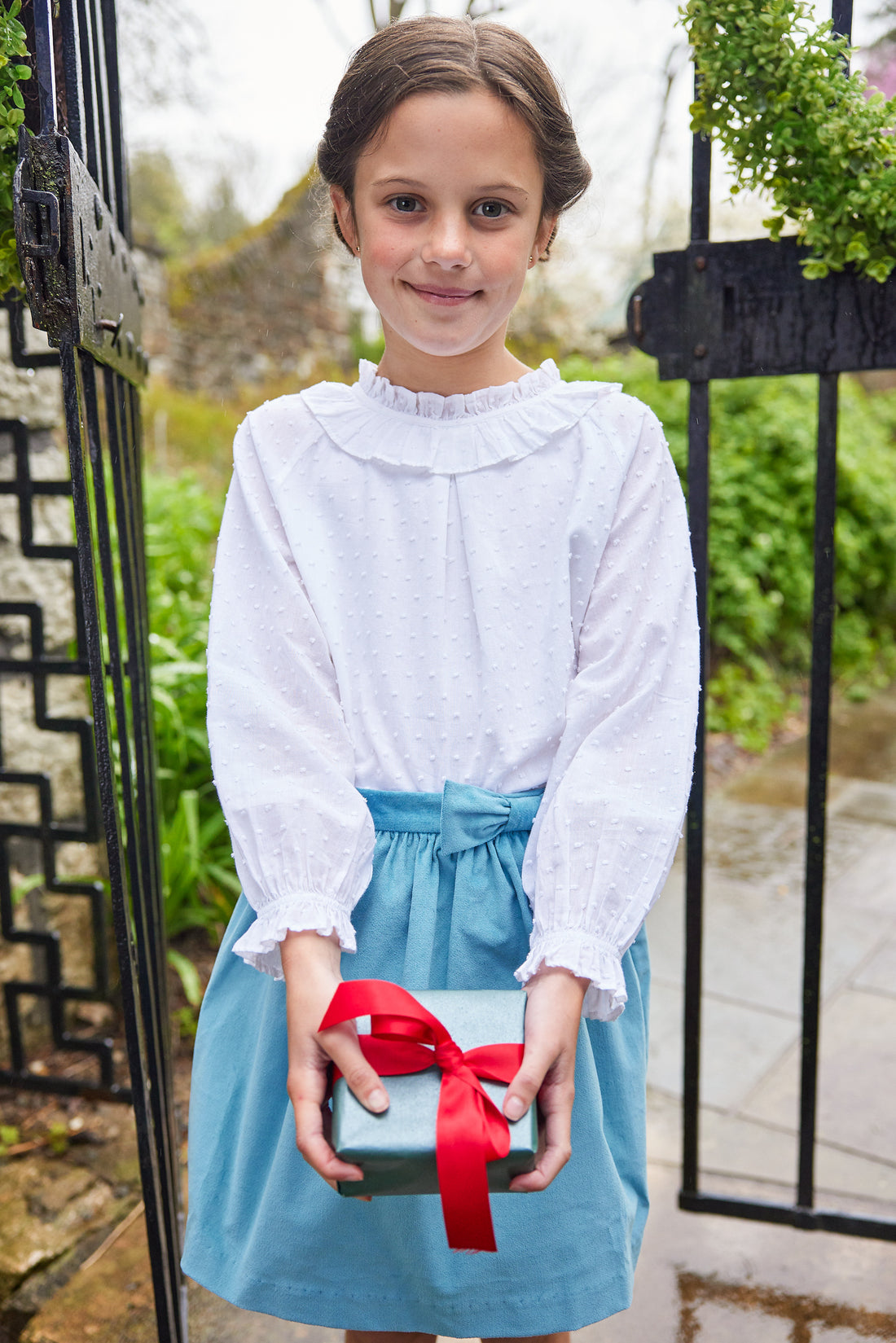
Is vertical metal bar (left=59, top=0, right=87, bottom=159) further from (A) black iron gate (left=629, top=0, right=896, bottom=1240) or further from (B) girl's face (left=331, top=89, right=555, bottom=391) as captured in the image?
(A) black iron gate (left=629, top=0, right=896, bottom=1240)

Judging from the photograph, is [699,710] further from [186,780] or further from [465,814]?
[186,780]

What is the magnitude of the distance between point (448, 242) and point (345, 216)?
219 millimetres

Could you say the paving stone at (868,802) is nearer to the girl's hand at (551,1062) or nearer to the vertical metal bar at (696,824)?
the vertical metal bar at (696,824)

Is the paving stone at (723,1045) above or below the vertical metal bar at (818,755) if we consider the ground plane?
below

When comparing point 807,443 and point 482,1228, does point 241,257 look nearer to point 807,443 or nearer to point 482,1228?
point 807,443

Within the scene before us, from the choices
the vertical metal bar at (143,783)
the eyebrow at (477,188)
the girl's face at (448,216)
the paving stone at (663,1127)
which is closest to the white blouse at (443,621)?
the girl's face at (448,216)

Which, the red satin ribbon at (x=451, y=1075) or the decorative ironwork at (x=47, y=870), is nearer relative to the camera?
the red satin ribbon at (x=451, y=1075)

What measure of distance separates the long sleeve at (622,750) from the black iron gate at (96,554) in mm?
479

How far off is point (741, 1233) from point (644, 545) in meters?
1.38

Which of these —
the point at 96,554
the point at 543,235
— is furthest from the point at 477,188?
the point at 96,554

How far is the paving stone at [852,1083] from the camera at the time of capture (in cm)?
224

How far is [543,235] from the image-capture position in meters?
1.21

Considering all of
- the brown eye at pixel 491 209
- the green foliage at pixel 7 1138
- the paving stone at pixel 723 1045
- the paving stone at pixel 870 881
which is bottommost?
the paving stone at pixel 723 1045

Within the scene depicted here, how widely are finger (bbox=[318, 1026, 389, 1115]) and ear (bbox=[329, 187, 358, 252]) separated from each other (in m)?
0.84
